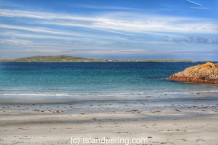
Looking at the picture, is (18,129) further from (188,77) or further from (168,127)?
(188,77)

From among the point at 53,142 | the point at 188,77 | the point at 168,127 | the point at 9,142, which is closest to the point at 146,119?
the point at 168,127

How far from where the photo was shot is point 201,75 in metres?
54.9

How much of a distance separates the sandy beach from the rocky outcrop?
29669 millimetres

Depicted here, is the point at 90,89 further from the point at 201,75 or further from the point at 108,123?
the point at 201,75

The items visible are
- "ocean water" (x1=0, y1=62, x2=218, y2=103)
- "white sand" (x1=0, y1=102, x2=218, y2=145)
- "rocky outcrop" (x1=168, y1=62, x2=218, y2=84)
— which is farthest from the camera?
"rocky outcrop" (x1=168, y1=62, x2=218, y2=84)

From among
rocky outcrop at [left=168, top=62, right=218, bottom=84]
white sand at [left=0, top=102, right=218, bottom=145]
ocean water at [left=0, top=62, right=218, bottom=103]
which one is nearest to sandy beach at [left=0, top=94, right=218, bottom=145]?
white sand at [left=0, top=102, right=218, bottom=145]

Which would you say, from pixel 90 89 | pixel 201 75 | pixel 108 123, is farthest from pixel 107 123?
pixel 201 75

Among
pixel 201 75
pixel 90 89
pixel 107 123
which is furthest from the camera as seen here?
pixel 201 75

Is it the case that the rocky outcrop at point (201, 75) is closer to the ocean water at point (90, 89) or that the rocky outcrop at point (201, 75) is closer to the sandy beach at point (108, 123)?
the ocean water at point (90, 89)

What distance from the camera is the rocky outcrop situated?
174 ft

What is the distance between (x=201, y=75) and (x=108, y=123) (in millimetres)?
40148

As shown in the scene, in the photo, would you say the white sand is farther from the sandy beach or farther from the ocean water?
the ocean water

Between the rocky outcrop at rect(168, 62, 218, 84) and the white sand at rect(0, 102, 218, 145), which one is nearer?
the white sand at rect(0, 102, 218, 145)

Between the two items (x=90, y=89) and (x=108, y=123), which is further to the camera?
(x=90, y=89)
